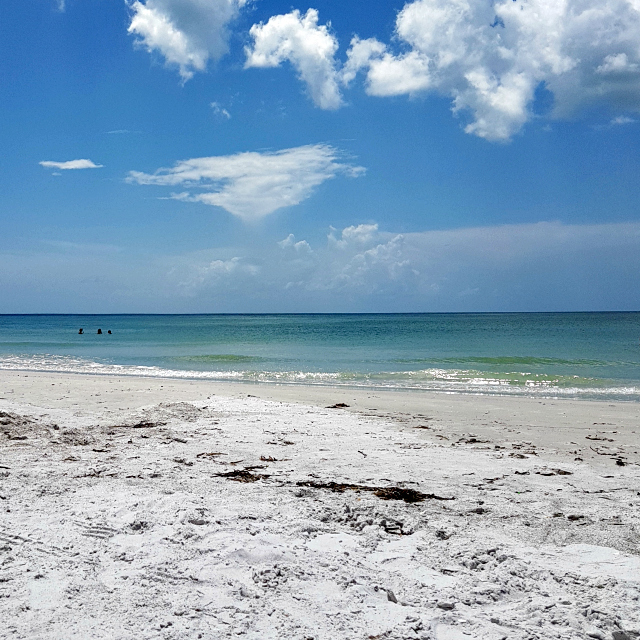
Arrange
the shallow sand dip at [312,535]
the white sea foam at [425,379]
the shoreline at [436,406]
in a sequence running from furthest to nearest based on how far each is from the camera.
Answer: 1. the white sea foam at [425,379]
2. the shoreline at [436,406]
3. the shallow sand dip at [312,535]

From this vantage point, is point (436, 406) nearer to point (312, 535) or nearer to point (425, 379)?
point (425, 379)

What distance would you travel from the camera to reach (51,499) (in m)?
4.62

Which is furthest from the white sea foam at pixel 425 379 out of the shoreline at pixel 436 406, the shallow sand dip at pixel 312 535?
the shallow sand dip at pixel 312 535

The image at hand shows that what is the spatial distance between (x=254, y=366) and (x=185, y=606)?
19.9 m

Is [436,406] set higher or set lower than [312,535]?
lower

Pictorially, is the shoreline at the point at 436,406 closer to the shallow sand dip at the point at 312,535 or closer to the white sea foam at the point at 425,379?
the shallow sand dip at the point at 312,535

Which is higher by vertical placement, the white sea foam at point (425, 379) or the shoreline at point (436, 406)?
the shoreline at point (436, 406)

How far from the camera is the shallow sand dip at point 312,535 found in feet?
9.70

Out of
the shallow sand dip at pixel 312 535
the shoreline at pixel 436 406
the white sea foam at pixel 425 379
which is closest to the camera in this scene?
the shallow sand dip at pixel 312 535

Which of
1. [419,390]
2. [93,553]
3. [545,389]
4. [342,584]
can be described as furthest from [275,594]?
[545,389]

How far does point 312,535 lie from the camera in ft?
13.1

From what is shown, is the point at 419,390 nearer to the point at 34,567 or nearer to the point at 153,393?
the point at 153,393

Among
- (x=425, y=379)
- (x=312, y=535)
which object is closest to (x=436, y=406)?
(x=425, y=379)

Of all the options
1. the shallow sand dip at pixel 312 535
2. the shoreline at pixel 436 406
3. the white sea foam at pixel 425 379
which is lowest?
the white sea foam at pixel 425 379
